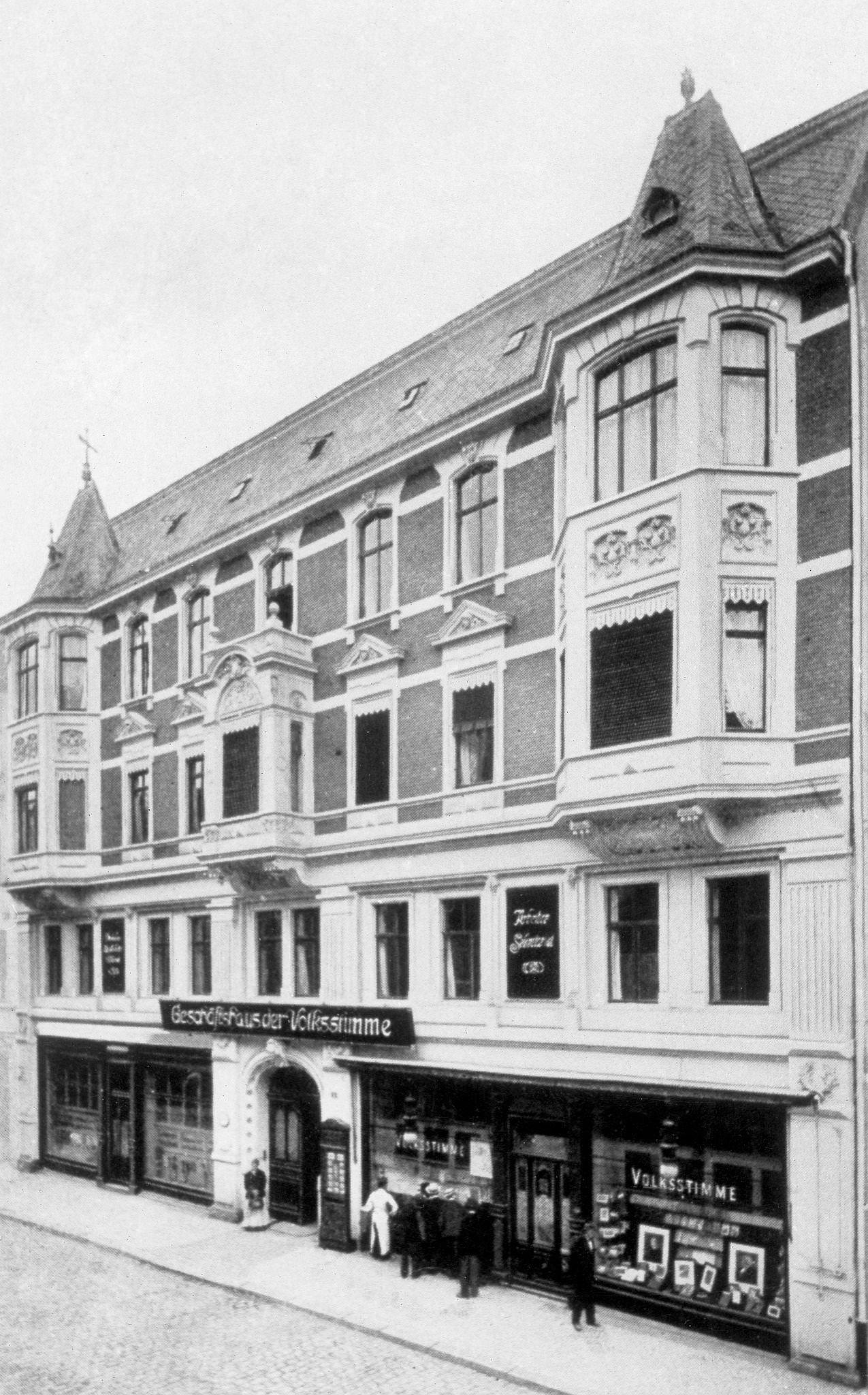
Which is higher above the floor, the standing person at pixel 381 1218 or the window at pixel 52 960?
the window at pixel 52 960

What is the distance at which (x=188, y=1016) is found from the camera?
23078mm

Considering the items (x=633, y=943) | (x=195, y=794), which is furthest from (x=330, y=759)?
(x=633, y=943)

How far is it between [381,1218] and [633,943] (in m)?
6.45

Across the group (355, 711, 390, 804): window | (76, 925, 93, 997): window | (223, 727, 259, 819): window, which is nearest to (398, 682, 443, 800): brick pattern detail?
(355, 711, 390, 804): window

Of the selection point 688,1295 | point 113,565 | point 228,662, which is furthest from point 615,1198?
point 113,565

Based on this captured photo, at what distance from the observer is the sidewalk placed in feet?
44.9

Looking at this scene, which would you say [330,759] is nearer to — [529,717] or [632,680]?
[529,717]

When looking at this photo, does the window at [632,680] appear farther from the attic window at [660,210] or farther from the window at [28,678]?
the window at [28,678]

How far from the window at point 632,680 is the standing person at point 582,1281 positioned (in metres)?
6.34

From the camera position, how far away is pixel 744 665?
48.5ft


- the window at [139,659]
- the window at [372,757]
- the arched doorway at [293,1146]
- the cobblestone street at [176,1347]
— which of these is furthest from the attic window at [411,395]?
the cobblestone street at [176,1347]

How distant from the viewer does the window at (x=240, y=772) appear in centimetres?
2172

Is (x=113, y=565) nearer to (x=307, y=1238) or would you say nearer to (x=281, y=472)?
(x=281, y=472)

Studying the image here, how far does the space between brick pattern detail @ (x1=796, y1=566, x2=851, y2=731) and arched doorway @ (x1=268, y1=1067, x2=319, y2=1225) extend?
11.7 m
